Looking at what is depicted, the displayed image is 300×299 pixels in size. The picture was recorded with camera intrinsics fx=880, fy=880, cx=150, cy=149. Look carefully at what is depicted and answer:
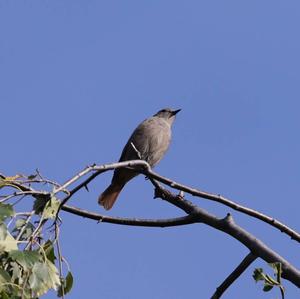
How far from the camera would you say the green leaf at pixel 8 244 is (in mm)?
3148

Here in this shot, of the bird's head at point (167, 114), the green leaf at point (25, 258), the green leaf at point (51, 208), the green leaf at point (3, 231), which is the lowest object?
the green leaf at point (25, 258)

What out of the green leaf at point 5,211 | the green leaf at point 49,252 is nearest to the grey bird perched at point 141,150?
the green leaf at point 49,252

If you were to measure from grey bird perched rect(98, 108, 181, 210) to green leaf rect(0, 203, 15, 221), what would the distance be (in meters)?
6.07

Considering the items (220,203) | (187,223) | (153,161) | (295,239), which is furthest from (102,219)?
(153,161)

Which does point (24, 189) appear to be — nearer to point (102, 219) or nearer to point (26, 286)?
point (26, 286)

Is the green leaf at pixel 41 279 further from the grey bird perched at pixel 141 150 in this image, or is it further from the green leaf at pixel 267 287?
the grey bird perched at pixel 141 150

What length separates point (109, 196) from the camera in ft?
31.3

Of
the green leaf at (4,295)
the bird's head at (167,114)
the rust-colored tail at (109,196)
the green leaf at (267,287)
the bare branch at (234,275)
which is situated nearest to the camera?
the green leaf at (4,295)

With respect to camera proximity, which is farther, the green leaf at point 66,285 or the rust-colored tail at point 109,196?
the rust-colored tail at point 109,196

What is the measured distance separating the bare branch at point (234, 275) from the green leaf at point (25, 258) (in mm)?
1381

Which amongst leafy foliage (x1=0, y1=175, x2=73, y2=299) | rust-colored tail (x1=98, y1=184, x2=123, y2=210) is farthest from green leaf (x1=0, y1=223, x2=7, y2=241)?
rust-colored tail (x1=98, y1=184, x2=123, y2=210)

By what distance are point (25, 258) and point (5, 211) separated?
0.21 meters

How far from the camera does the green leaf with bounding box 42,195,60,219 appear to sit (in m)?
3.46

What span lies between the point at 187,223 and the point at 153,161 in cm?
518
